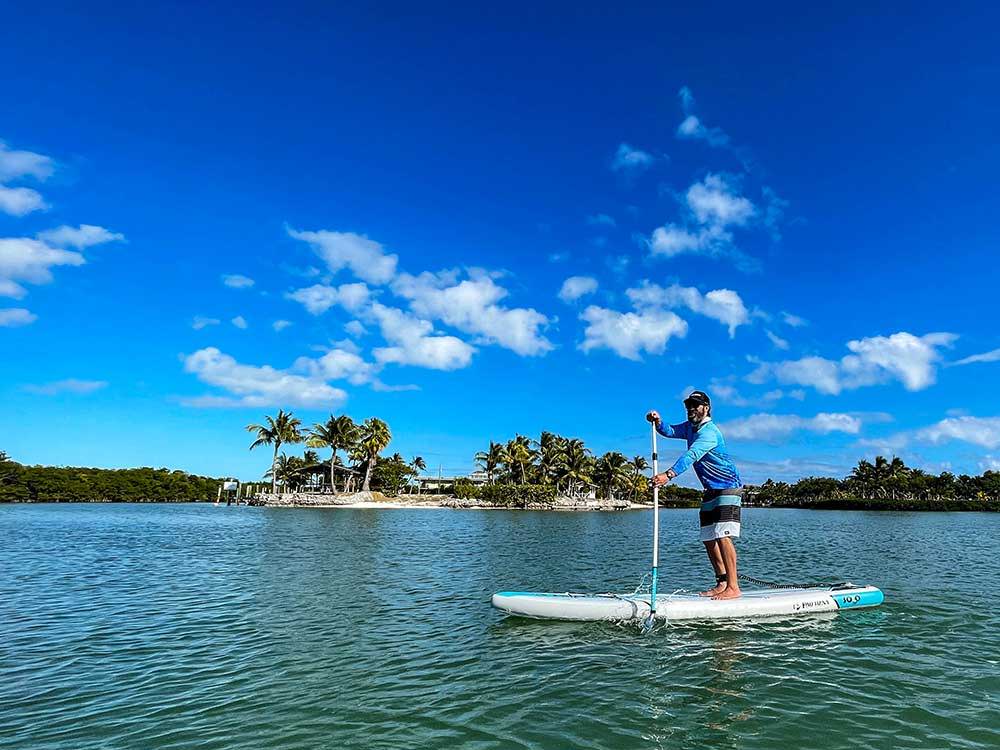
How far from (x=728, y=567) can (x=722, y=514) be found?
4.98 feet

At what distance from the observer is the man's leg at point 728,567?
39.9 ft

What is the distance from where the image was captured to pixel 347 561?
81.9ft

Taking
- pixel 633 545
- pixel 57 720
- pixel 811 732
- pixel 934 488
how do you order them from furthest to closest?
pixel 934 488, pixel 633 545, pixel 57 720, pixel 811 732

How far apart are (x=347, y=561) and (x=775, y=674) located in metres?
19.5

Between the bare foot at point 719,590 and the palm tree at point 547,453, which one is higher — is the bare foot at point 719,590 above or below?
below

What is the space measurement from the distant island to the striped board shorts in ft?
298

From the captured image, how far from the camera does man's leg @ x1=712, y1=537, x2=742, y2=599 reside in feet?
39.9

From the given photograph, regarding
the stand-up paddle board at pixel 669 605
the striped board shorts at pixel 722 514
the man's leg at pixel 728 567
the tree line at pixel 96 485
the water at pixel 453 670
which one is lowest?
the tree line at pixel 96 485

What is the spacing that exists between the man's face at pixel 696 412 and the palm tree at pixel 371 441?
95.0 meters

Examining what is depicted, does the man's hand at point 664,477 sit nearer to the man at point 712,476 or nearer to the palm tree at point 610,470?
the man at point 712,476

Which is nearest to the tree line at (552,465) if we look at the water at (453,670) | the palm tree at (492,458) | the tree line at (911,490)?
the palm tree at (492,458)

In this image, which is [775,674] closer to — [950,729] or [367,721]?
[950,729]

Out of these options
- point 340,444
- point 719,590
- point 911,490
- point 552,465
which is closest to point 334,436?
point 340,444

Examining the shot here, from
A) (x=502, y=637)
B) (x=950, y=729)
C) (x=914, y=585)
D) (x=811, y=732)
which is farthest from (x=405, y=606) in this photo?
(x=914, y=585)
